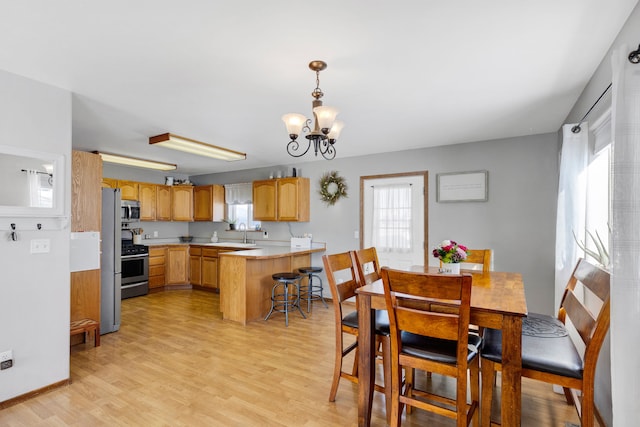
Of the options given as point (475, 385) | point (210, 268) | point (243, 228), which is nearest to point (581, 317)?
point (475, 385)

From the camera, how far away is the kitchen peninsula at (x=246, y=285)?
412cm

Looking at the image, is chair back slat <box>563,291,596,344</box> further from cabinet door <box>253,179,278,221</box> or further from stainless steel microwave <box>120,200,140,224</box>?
stainless steel microwave <box>120,200,140,224</box>

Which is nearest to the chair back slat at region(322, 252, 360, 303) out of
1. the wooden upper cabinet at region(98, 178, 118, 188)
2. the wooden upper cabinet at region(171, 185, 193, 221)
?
the wooden upper cabinet at region(98, 178, 118, 188)

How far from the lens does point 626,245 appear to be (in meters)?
1.29

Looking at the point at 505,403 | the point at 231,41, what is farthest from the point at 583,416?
the point at 231,41

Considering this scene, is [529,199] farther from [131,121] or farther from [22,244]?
[22,244]

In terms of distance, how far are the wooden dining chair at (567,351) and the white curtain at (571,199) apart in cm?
67

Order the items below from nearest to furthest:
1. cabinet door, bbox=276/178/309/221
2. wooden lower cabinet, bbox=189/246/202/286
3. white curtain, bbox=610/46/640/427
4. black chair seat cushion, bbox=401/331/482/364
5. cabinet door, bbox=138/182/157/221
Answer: white curtain, bbox=610/46/640/427 → black chair seat cushion, bbox=401/331/482/364 → cabinet door, bbox=276/178/309/221 → cabinet door, bbox=138/182/157/221 → wooden lower cabinet, bbox=189/246/202/286

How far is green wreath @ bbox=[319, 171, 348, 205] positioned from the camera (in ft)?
16.9

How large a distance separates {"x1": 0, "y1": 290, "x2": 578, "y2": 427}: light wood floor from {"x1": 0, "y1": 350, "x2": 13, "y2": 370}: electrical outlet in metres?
0.29

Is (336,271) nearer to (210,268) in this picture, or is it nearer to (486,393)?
(486,393)

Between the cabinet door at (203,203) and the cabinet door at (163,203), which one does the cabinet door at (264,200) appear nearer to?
the cabinet door at (203,203)

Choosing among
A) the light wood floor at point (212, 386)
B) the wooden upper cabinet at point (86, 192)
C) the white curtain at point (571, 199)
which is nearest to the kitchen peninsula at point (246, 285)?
the light wood floor at point (212, 386)

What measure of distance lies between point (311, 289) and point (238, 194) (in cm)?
257
